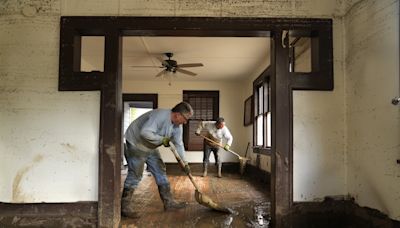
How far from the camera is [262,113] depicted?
277 inches

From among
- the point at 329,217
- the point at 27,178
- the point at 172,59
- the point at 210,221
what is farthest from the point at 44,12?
the point at 172,59

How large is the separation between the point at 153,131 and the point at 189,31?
3.51ft

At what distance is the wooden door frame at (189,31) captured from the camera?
3.10 m

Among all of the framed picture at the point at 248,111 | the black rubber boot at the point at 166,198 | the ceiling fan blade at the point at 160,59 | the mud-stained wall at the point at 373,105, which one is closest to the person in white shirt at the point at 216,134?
the framed picture at the point at 248,111

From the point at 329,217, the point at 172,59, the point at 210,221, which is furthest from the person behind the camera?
the point at 172,59

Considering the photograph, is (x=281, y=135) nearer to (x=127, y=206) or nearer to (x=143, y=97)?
(x=127, y=206)

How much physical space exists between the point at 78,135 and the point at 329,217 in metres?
2.31

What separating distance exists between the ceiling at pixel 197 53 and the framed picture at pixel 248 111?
25.7 inches

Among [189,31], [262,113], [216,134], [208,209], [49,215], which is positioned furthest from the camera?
[216,134]

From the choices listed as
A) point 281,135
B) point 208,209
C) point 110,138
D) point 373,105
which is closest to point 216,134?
point 208,209

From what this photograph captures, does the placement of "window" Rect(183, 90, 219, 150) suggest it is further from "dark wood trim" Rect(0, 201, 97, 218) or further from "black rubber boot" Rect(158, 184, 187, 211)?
"dark wood trim" Rect(0, 201, 97, 218)

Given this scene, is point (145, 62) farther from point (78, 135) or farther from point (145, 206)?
point (78, 135)

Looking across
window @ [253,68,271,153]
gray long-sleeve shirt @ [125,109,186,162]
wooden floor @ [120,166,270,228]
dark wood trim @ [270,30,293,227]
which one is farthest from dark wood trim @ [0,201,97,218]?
window @ [253,68,271,153]

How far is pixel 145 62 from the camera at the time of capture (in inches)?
280
